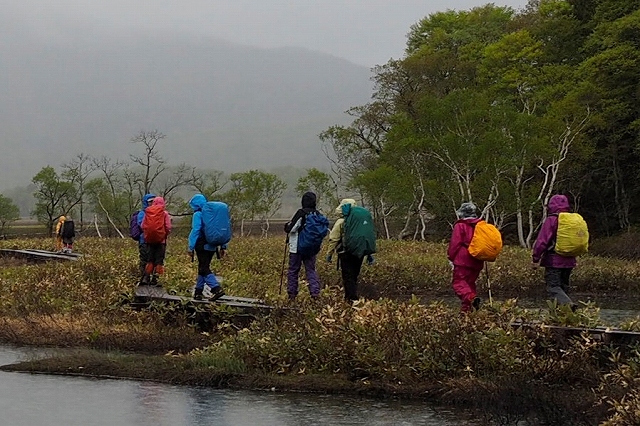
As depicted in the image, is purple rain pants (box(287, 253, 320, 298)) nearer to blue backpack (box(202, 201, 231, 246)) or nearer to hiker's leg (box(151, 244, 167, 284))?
blue backpack (box(202, 201, 231, 246))

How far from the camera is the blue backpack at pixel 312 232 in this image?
13469 mm

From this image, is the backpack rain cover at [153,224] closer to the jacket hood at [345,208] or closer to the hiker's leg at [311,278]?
the hiker's leg at [311,278]

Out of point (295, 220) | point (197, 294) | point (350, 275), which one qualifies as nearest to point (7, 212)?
point (197, 294)

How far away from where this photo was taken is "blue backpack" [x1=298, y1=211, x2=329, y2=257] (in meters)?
13.5

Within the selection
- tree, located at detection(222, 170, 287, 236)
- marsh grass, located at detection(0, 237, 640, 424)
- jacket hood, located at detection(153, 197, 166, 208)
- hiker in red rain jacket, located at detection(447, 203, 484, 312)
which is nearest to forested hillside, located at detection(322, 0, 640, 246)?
tree, located at detection(222, 170, 287, 236)

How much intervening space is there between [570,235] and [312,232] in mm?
4062

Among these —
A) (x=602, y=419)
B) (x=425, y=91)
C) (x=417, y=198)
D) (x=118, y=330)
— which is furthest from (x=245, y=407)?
(x=425, y=91)

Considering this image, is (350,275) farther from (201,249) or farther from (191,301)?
(191,301)

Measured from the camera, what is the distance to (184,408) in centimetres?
877

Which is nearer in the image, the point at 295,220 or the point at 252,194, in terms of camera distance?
the point at 295,220

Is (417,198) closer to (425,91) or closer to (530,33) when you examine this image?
(425,91)

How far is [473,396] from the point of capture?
8.59 metres

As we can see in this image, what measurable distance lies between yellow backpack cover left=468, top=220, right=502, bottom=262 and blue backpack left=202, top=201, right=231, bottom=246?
4617 millimetres

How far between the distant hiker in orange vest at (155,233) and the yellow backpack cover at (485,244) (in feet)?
22.9
